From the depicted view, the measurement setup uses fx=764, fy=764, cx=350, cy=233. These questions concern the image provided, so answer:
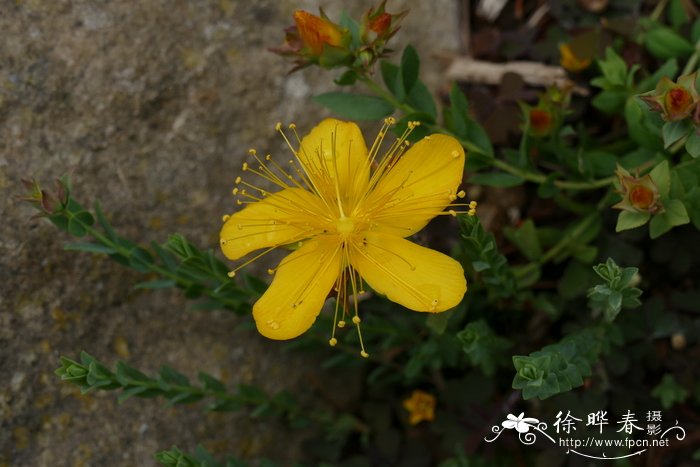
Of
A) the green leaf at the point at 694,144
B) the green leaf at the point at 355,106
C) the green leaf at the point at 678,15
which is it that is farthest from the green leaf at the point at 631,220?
the green leaf at the point at 678,15

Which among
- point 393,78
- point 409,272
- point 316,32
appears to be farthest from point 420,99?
point 409,272

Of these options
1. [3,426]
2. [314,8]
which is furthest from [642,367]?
[3,426]

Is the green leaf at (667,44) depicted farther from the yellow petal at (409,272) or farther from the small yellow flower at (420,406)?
the small yellow flower at (420,406)

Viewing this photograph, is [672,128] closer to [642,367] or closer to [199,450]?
[642,367]

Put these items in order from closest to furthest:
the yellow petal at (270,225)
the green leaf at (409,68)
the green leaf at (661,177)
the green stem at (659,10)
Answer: the green leaf at (661,177)
the yellow petal at (270,225)
the green leaf at (409,68)
the green stem at (659,10)

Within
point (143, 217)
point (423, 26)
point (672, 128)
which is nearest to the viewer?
point (672, 128)

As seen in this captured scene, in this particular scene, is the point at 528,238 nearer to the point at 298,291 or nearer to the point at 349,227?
the point at 349,227

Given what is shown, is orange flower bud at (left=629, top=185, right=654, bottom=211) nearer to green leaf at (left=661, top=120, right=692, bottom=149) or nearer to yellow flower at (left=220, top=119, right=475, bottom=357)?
green leaf at (left=661, top=120, right=692, bottom=149)
